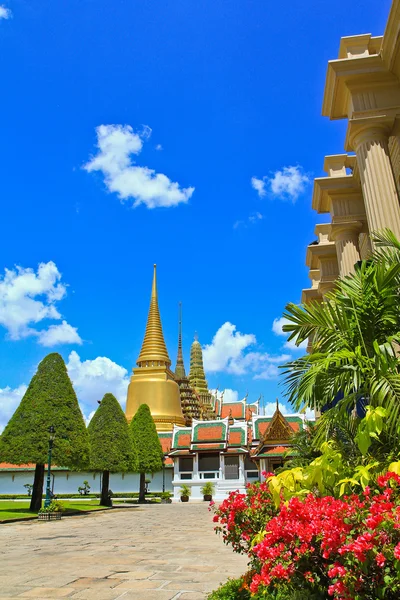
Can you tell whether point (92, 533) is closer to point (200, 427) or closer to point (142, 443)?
point (142, 443)

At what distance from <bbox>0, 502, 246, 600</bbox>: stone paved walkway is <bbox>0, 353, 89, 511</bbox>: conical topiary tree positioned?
876 centimetres

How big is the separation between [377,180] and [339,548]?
24.1 feet

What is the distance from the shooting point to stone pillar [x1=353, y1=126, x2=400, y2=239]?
8.62m

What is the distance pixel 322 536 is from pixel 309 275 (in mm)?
18814

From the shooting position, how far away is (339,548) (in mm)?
3098

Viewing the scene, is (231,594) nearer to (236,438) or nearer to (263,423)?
(263,423)

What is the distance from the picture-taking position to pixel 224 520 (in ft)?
17.4

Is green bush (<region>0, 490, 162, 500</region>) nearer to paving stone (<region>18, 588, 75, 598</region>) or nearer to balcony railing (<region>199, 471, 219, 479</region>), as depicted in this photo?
balcony railing (<region>199, 471, 219, 479</region>)

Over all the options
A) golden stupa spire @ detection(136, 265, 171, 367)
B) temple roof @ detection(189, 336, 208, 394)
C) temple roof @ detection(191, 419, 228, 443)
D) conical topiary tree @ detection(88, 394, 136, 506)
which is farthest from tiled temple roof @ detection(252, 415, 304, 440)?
temple roof @ detection(189, 336, 208, 394)

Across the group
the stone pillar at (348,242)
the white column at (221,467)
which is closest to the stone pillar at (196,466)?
the white column at (221,467)

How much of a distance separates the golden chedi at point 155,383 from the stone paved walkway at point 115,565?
140 feet

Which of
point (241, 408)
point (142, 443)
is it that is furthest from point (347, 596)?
point (241, 408)

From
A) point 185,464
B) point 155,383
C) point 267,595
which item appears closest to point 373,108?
point 267,595

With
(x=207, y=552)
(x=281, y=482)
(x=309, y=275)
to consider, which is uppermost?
(x=309, y=275)
